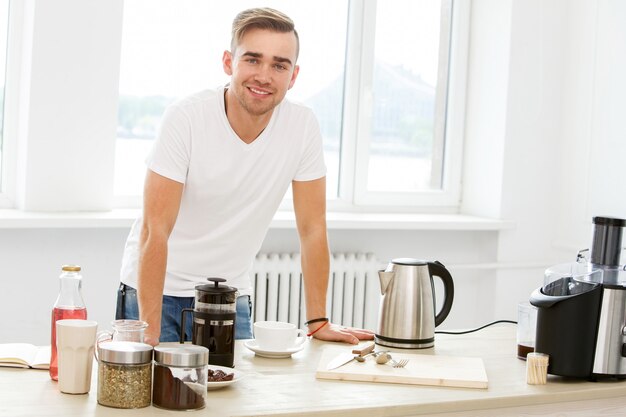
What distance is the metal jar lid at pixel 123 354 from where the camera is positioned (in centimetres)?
168

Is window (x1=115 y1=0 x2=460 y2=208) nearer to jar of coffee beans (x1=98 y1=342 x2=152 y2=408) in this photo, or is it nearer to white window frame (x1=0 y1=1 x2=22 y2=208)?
white window frame (x1=0 y1=1 x2=22 y2=208)

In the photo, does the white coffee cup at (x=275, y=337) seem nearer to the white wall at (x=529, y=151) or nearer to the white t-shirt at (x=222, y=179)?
the white t-shirt at (x=222, y=179)

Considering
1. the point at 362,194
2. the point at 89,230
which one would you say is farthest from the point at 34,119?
the point at 362,194

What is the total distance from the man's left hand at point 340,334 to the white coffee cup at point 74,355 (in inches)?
30.7

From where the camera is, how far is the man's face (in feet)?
7.80

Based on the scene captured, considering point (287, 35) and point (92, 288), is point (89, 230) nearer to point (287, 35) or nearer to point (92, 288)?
point (92, 288)

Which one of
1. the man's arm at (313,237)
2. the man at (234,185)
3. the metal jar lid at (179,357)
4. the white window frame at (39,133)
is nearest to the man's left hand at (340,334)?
the man at (234,185)

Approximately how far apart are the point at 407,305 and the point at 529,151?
2.46 m

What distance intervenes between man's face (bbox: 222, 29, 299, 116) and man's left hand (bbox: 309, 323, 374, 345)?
24.1 inches

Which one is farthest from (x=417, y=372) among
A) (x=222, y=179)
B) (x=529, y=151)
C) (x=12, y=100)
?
(x=529, y=151)

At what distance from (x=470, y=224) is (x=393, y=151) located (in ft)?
1.90

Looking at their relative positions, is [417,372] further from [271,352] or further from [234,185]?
[234,185]

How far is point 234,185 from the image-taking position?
2.54 m

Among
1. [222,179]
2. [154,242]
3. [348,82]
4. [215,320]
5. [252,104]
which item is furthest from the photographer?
[348,82]
